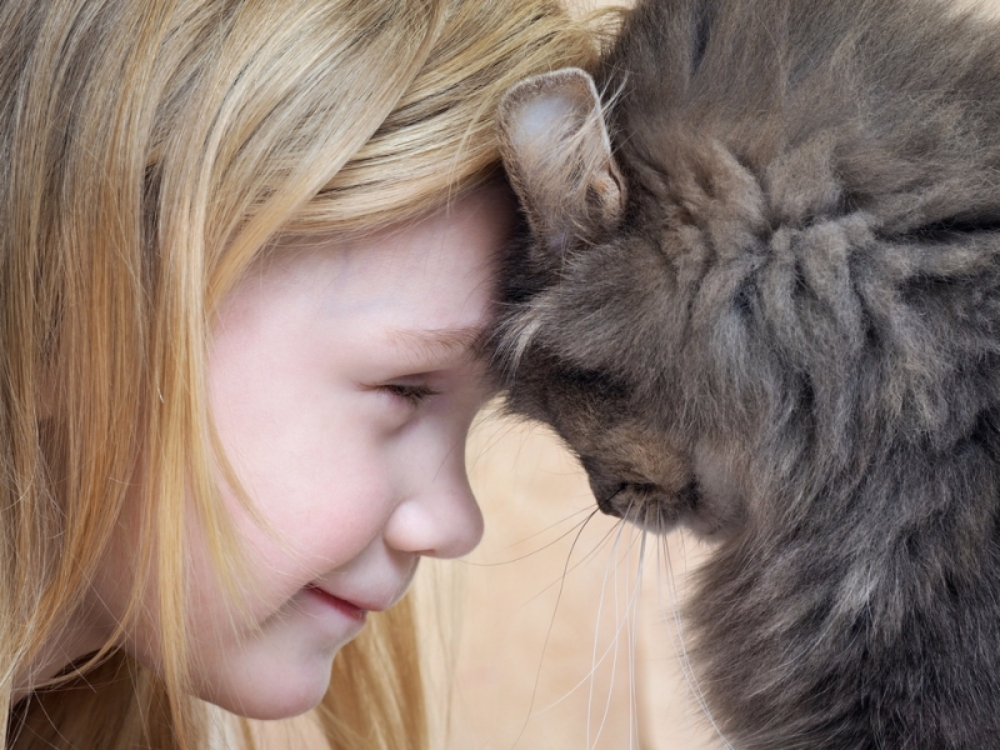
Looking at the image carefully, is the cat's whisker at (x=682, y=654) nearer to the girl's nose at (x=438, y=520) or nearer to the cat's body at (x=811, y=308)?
the cat's body at (x=811, y=308)

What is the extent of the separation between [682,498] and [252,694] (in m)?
0.51

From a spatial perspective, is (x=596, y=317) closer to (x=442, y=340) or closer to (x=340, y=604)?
(x=442, y=340)

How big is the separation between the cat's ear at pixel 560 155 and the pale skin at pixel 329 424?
3.7 inches

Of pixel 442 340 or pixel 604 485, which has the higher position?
pixel 442 340

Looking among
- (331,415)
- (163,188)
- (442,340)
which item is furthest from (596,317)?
(163,188)

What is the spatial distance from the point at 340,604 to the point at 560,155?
0.57m

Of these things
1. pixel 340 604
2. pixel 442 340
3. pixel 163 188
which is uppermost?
pixel 163 188

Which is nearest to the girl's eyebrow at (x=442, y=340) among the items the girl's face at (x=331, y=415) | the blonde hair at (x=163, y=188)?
the girl's face at (x=331, y=415)

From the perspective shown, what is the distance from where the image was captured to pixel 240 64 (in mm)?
935

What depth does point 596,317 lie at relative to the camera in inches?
39.0

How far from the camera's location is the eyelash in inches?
41.7

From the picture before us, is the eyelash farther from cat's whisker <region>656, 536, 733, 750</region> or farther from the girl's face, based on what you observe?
cat's whisker <region>656, 536, 733, 750</region>

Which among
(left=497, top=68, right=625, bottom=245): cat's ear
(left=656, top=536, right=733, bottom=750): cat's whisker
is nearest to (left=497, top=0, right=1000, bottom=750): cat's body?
(left=497, top=68, right=625, bottom=245): cat's ear

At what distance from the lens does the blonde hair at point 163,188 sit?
3.06 ft
